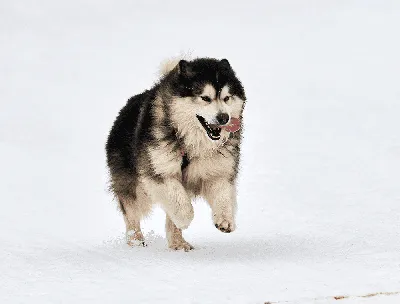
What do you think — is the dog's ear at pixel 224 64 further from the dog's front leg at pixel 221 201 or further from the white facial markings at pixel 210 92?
the dog's front leg at pixel 221 201

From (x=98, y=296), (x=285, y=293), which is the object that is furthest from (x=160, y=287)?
(x=285, y=293)

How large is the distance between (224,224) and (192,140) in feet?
2.68

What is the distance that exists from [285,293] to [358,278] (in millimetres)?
660

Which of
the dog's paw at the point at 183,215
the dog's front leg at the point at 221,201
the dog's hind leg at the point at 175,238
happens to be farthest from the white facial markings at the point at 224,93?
the dog's hind leg at the point at 175,238

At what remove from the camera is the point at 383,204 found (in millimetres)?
9961

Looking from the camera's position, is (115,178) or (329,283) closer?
(329,283)

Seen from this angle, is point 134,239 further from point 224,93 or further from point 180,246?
point 224,93

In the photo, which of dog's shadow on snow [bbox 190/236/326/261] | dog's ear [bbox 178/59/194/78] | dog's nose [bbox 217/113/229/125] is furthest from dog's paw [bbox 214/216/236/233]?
dog's ear [bbox 178/59/194/78]

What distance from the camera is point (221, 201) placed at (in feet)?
23.1

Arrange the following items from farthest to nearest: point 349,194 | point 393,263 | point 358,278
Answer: point 349,194 < point 393,263 < point 358,278

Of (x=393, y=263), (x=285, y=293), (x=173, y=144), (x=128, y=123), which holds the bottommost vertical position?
(x=285, y=293)

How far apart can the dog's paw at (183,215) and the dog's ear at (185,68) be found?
1.20 m

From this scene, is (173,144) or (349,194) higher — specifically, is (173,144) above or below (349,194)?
below

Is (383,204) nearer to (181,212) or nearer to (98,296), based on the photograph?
(181,212)
